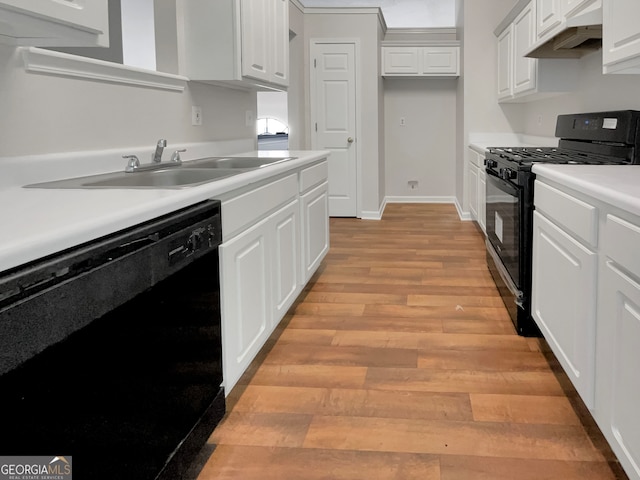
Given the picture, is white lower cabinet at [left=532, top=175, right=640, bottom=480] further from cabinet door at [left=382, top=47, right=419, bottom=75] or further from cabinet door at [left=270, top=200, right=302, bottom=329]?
cabinet door at [left=382, top=47, right=419, bottom=75]

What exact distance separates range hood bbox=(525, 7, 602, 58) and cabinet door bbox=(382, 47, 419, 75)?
9.50ft

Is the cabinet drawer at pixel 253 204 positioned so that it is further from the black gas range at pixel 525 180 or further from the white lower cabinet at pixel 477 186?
the white lower cabinet at pixel 477 186

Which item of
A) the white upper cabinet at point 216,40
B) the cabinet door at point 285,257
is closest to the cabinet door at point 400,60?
the white upper cabinet at point 216,40

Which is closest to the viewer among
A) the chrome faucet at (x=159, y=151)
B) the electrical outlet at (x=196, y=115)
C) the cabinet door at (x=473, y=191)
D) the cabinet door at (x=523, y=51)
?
the chrome faucet at (x=159, y=151)

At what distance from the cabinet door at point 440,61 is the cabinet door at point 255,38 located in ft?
12.8

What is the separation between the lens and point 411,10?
8.15 meters

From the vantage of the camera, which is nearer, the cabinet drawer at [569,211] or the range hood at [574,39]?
the cabinet drawer at [569,211]

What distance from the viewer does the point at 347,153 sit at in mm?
6660

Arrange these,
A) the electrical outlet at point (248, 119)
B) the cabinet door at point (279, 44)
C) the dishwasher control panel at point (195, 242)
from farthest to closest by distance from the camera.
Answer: the electrical outlet at point (248, 119)
the cabinet door at point (279, 44)
the dishwasher control panel at point (195, 242)

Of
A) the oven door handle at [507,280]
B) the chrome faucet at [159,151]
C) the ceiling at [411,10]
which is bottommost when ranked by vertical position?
the oven door handle at [507,280]

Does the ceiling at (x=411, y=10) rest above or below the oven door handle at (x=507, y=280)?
above

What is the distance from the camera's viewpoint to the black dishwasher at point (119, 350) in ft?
3.07

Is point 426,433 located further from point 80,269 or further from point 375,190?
point 375,190

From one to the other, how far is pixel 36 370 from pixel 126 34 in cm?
220
